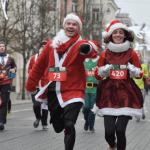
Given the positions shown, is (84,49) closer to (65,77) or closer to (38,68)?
(65,77)

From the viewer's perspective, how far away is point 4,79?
8891mm

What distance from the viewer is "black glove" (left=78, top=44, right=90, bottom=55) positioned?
4711 millimetres

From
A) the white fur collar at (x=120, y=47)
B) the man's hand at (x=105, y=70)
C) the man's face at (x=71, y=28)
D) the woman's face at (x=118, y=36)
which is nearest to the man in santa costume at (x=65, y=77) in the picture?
the man's face at (x=71, y=28)

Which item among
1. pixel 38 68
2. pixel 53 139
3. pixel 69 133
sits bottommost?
pixel 53 139

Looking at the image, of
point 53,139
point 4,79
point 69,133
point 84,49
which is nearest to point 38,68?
point 84,49

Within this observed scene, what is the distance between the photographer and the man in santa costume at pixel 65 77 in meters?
4.88

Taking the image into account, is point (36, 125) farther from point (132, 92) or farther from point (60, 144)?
point (132, 92)

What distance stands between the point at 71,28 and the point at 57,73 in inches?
27.7

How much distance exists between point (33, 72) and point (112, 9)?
203 feet

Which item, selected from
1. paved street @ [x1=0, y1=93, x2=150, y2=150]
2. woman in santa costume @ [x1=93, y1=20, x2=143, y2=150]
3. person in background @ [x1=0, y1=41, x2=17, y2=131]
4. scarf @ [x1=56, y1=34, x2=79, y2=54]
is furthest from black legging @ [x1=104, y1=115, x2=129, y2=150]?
person in background @ [x1=0, y1=41, x2=17, y2=131]

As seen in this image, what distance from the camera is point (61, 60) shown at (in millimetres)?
5016

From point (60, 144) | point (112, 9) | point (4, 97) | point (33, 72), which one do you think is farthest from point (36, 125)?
point (112, 9)

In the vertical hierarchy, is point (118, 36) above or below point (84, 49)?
above

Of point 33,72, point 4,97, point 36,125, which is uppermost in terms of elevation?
point 33,72
